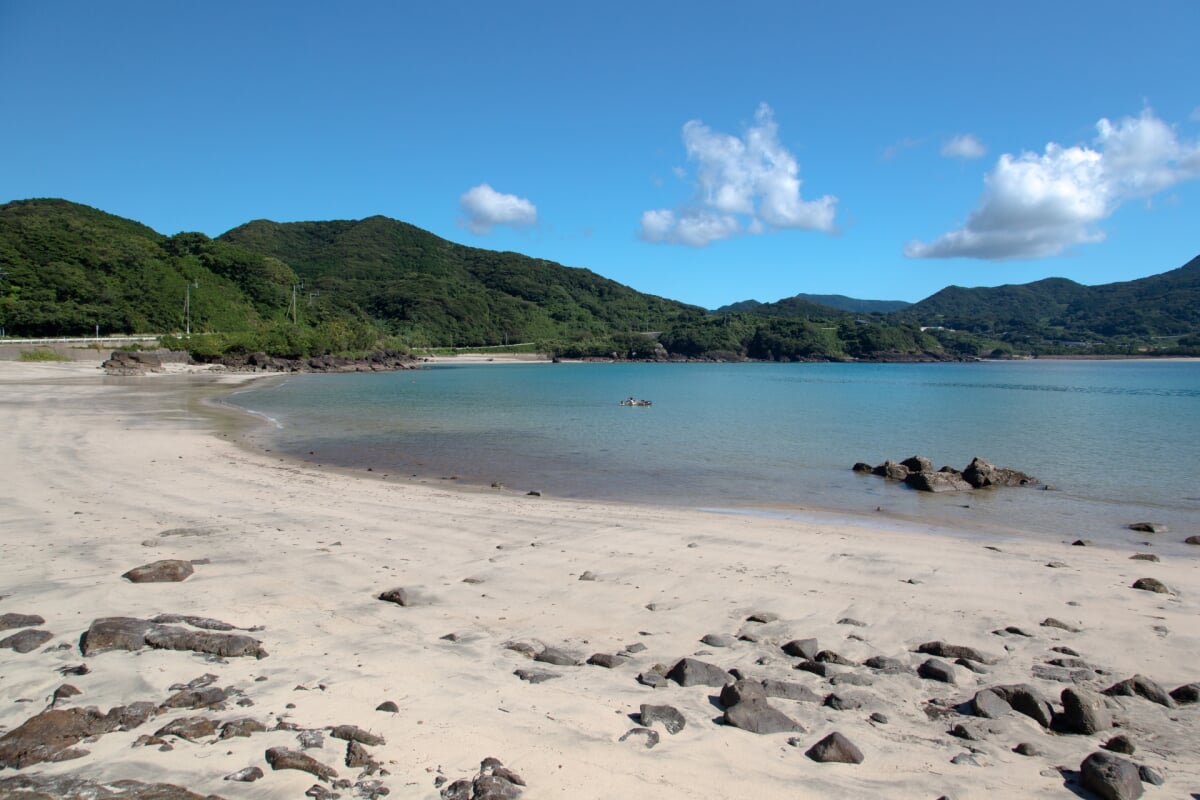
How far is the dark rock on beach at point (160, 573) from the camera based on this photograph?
714cm

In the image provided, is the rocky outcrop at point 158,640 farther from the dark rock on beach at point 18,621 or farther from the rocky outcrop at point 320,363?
the rocky outcrop at point 320,363

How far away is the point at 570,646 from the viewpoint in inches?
243

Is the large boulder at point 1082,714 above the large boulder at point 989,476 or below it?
above

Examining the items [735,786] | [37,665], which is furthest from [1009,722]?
[37,665]

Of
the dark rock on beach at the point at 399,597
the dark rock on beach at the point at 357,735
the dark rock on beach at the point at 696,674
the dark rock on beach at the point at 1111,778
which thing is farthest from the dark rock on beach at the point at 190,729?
the dark rock on beach at the point at 1111,778

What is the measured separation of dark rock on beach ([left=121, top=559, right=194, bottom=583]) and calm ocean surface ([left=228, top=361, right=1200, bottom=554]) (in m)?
8.76

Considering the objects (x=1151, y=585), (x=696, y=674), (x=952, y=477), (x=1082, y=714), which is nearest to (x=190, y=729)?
(x=696, y=674)

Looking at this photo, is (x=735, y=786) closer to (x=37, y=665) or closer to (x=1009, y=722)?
(x=1009, y=722)

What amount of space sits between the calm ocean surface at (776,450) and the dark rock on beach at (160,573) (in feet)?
28.7

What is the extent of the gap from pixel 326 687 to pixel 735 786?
2.77 meters

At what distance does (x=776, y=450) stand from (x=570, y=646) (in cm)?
1891

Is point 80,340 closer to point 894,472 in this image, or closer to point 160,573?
point 894,472

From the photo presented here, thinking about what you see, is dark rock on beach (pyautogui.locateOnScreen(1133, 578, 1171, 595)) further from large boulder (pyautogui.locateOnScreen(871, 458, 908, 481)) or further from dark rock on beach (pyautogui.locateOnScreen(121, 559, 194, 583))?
dark rock on beach (pyautogui.locateOnScreen(121, 559, 194, 583))

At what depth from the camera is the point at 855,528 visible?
12.2 meters
